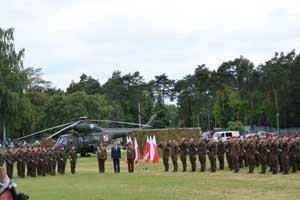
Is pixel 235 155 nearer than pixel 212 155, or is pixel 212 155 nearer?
pixel 235 155

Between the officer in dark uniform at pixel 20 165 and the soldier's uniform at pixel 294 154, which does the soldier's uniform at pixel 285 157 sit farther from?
the officer in dark uniform at pixel 20 165

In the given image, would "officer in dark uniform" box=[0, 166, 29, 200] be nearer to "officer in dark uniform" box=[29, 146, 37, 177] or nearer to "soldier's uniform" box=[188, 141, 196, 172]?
"soldier's uniform" box=[188, 141, 196, 172]

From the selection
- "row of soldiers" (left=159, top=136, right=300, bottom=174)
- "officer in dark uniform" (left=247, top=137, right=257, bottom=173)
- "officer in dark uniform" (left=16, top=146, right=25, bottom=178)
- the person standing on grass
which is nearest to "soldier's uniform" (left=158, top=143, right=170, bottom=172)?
"row of soldiers" (left=159, top=136, right=300, bottom=174)

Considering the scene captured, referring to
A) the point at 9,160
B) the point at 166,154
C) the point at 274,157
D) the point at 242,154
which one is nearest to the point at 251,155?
the point at 274,157

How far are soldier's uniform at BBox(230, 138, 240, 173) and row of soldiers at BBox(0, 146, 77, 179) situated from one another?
8.05 m

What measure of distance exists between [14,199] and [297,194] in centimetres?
1010

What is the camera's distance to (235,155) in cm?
2467

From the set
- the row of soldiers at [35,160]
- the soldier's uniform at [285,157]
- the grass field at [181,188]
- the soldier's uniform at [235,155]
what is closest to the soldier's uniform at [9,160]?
the row of soldiers at [35,160]

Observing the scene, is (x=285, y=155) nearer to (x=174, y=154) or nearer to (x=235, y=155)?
(x=235, y=155)

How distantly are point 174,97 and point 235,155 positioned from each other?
Answer: 310ft

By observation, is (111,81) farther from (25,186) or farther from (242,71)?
(25,186)

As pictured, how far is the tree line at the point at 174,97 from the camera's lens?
5719 centimetres

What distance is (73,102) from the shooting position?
83375 millimetres

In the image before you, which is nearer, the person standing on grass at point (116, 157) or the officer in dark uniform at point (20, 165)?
the officer in dark uniform at point (20, 165)
